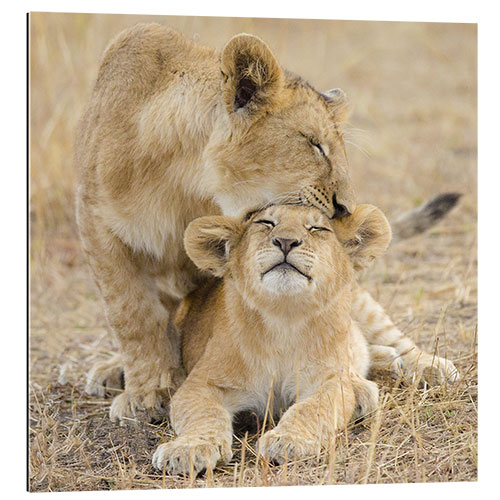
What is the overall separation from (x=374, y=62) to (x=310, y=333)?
Result: 14.7ft

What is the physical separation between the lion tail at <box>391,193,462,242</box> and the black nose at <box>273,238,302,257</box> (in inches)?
63.9

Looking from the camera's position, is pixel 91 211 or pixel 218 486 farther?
pixel 91 211

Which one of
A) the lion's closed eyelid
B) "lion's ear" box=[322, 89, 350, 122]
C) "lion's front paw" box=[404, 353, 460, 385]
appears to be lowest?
"lion's front paw" box=[404, 353, 460, 385]

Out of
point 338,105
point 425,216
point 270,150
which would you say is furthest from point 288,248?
point 425,216

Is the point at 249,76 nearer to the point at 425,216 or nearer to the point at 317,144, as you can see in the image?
the point at 317,144

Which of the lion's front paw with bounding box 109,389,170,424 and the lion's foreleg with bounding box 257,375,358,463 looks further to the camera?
the lion's front paw with bounding box 109,389,170,424

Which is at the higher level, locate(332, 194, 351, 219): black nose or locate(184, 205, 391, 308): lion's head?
locate(332, 194, 351, 219): black nose

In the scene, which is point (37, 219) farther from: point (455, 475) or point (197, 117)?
point (455, 475)

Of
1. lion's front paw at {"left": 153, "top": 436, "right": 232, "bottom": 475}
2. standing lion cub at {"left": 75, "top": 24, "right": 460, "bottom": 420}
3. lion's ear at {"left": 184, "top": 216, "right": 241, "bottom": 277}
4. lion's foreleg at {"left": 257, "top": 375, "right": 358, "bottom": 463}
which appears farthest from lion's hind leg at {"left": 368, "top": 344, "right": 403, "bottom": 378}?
lion's front paw at {"left": 153, "top": 436, "right": 232, "bottom": 475}

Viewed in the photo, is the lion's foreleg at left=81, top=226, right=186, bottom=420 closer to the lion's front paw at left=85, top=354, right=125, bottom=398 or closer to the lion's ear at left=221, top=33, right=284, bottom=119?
the lion's front paw at left=85, top=354, right=125, bottom=398

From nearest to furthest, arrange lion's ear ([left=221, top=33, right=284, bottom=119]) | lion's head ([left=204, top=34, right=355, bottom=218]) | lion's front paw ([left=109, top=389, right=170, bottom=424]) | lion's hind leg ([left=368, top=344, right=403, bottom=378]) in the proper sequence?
lion's ear ([left=221, top=33, right=284, bottom=119]) → lion's head ([left=204, top=34, right=355, bottom=218]) → lion's front paw ([left=109, top=389, right=170, bottom=424]) → lion's hind leg ([left=368, top=344, right=403, bottom=378])

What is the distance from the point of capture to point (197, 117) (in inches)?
134

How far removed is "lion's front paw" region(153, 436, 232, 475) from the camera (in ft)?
9.87
